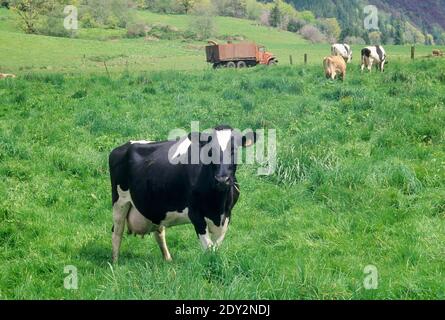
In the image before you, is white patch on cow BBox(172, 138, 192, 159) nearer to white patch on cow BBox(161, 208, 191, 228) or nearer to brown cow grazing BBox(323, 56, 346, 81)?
white patch on cow BBox(161, 208, 191, 228)

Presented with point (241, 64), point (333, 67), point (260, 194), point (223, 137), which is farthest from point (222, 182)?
point (241, 64)

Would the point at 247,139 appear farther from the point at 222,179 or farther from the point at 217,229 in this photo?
the point at 217,229

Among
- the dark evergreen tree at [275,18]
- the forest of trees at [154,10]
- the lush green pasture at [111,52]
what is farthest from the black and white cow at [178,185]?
the dark evergreen tree at [275,18]

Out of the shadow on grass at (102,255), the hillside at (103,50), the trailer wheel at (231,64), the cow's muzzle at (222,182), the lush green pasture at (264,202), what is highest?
the hillside at (103,50)

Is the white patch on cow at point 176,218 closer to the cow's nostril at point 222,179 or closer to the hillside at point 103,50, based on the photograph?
the cow's nostril at point 222,179

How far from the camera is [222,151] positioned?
576 cm

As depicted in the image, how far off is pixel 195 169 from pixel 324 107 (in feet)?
31.1

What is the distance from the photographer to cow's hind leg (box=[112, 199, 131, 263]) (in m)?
6.98

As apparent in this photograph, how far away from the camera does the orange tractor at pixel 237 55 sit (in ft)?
133

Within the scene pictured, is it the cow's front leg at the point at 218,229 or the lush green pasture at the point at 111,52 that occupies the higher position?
the lush green pasture at the point at 111,52

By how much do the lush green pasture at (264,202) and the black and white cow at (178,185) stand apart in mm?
390

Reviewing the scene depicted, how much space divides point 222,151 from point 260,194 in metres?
3.39

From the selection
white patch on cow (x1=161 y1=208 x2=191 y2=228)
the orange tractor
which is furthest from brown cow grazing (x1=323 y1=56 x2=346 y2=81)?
the orange tractor
